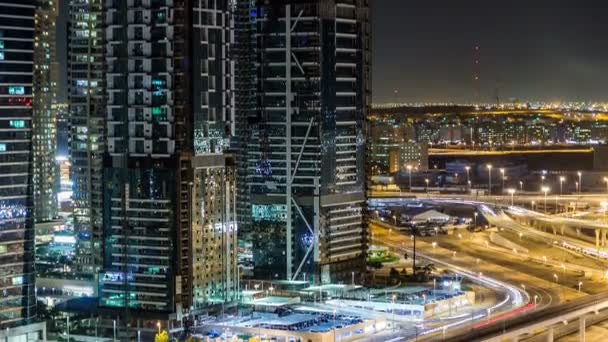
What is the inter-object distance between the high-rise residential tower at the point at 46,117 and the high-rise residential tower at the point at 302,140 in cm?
2574

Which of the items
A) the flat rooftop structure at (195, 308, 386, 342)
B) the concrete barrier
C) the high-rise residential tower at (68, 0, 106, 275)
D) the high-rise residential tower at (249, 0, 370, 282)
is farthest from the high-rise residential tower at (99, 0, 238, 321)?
the concrete barrier

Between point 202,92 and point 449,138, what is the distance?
132m

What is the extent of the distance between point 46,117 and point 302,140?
3286 cm

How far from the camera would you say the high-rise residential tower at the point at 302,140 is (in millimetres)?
47688

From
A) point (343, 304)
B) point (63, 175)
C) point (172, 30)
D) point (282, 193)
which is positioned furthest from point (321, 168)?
point (63, 175)

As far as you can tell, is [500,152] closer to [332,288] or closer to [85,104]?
[85,104]

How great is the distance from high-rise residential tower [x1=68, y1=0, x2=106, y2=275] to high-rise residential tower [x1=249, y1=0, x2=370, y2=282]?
22.2 feet

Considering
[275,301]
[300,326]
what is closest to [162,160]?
[300,326]

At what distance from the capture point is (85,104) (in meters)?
50.5

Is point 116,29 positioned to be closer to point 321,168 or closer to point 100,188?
point 100,188

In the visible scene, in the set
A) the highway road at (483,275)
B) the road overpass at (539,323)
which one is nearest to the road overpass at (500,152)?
the highway road at (483,275)

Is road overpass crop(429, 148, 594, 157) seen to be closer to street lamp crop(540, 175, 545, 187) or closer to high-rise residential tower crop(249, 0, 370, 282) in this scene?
street lamp crop(540, 175, 545, 187)

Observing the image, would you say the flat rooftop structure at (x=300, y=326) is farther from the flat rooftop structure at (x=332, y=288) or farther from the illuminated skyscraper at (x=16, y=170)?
the flat rooftop structure at (x=332, y=288)

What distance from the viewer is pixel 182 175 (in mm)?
39406
